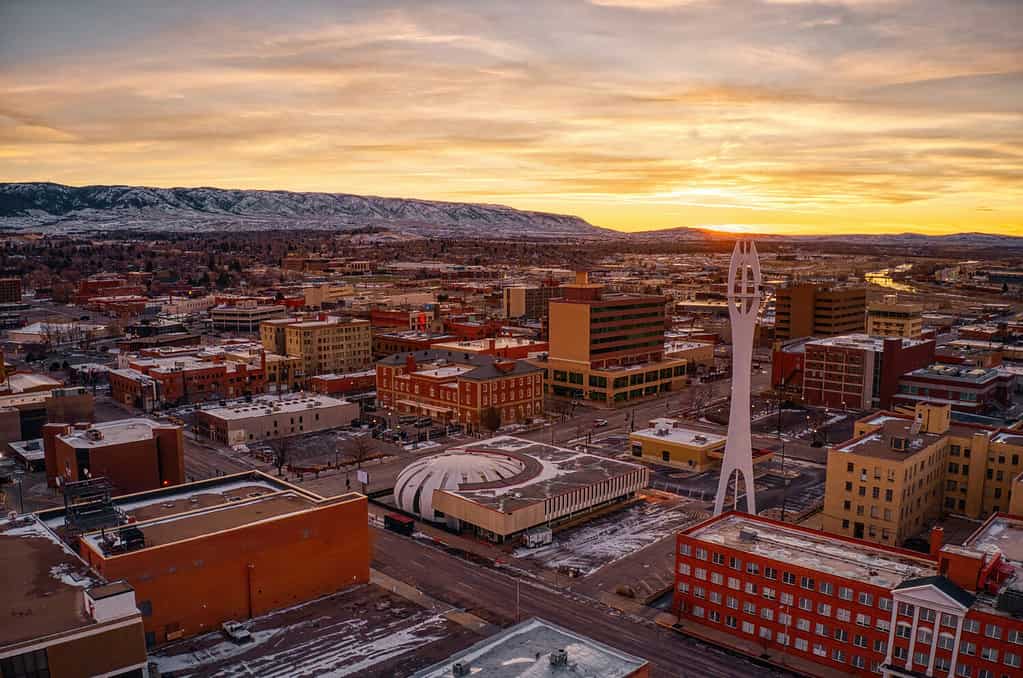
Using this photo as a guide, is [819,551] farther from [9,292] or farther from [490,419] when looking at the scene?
[9,292]

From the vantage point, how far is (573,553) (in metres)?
48.9

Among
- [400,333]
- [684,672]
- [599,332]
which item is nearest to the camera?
[684,672]

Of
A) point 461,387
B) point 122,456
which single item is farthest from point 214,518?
point 461,387

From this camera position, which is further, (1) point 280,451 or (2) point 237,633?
(1) point 280,451

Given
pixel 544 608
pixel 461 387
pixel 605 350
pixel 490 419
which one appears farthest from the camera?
pixel 605 350

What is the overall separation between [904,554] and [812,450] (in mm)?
36083

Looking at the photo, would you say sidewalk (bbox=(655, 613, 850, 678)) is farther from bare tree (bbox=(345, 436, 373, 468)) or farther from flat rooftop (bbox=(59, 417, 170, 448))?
flat rooftop (bbox=(59, 417, 170, 448))

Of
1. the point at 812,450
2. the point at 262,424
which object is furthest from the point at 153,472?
the point at 812,450

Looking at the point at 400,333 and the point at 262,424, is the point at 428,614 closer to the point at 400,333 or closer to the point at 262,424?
the point at 262,424

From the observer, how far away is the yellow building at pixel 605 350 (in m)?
93.8

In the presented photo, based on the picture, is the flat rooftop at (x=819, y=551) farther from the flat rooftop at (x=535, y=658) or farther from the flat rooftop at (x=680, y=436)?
the flat rooftop at (x=680, y=436)

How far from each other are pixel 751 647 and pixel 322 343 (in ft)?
261

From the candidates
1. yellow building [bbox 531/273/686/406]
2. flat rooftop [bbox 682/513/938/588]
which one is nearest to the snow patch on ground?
flat rooftop [bbox 682/513/938/588]

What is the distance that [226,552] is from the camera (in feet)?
128
